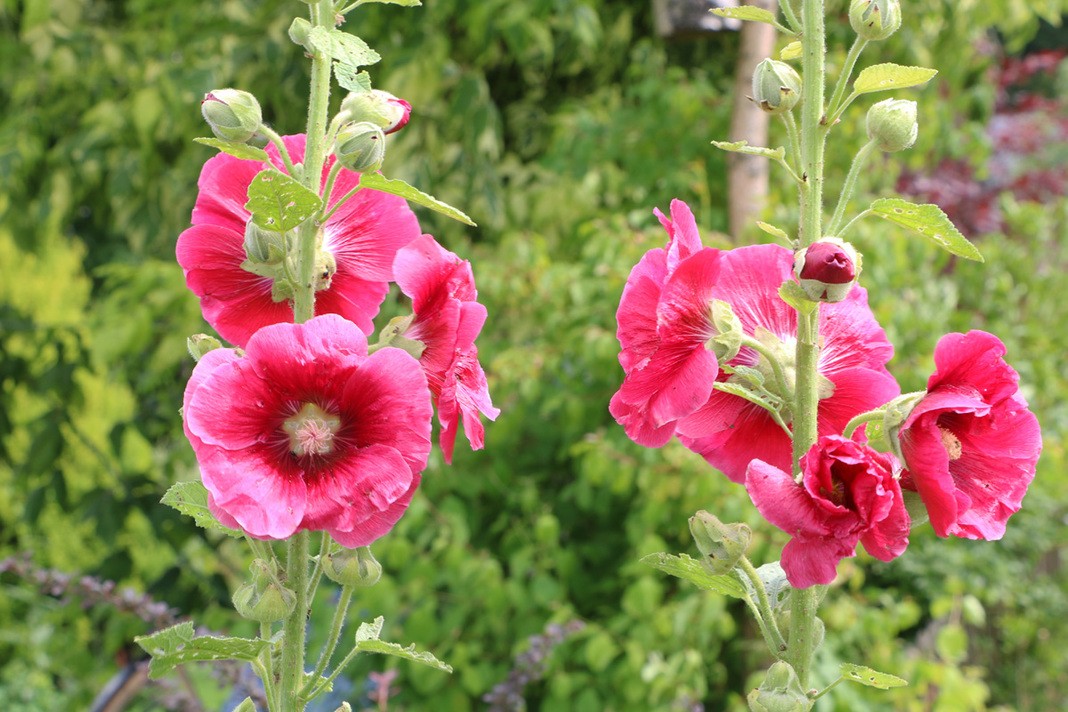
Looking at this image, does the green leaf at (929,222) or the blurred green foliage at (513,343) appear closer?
the green leaf at (929,222)

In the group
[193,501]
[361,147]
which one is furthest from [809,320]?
[193,501]

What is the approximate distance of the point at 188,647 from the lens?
0.60m

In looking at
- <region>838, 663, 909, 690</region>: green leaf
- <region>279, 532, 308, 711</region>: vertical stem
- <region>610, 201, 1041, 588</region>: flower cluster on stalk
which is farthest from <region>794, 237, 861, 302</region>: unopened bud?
<region>279, 532, 308, 711</region>: vertical stem

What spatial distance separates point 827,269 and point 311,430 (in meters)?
0.29

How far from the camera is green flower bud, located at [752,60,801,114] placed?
650mm

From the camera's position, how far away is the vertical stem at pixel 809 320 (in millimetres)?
634

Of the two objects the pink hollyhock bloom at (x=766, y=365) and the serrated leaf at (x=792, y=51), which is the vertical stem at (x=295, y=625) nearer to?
the pink hollyhock bloom at (x=766, y=365)

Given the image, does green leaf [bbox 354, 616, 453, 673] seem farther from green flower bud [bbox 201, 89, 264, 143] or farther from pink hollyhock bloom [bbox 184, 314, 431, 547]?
green flower bud [bbox 201, 89, 264, 143]

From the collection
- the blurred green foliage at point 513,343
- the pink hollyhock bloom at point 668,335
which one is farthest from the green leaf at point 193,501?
the blurred green foliage at point 513,343

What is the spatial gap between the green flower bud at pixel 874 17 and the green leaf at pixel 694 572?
12.2 inches

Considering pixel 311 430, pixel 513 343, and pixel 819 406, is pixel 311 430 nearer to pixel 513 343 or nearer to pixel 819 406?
pixel 819 406

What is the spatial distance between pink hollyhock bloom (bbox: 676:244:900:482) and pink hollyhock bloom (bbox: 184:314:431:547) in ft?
0.59

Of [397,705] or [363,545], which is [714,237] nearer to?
[397,705]

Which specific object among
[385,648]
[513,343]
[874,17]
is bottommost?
[513,343]
